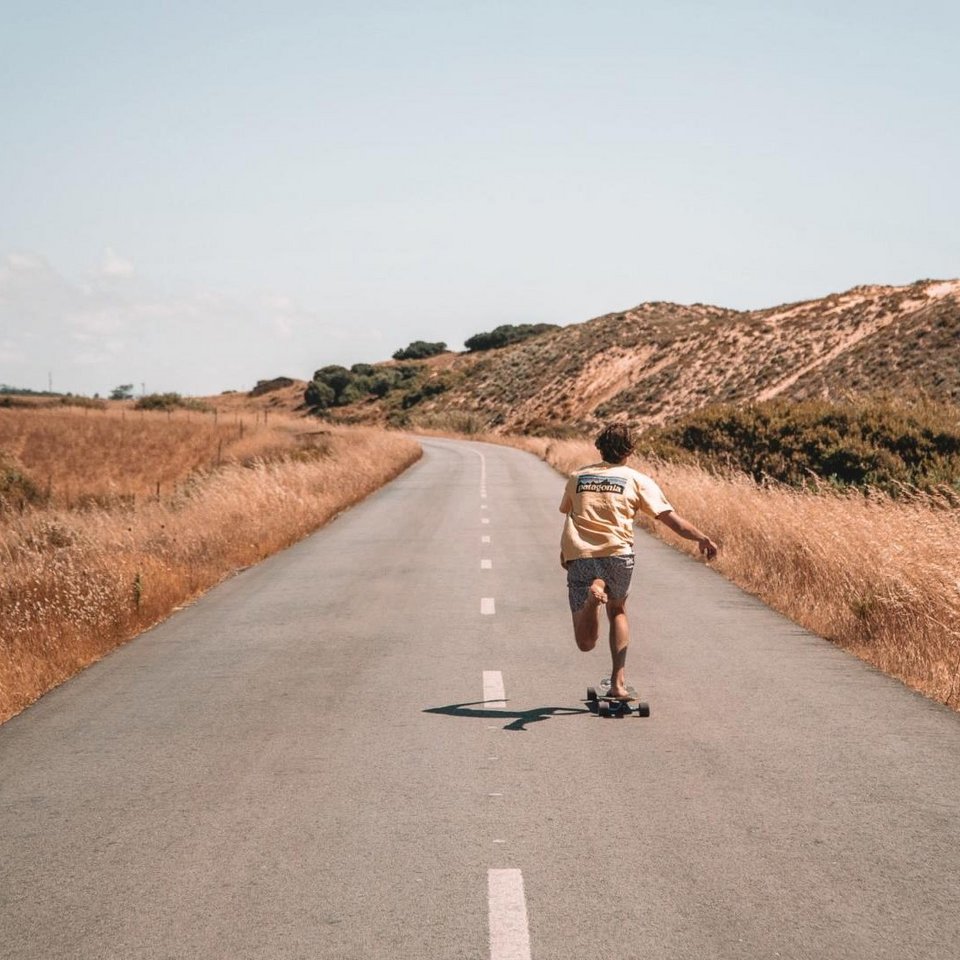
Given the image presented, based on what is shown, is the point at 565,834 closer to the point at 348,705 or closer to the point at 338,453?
the point at 348,705

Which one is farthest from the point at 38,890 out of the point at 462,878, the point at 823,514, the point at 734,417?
the point at 734,417

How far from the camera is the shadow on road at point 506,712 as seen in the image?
287 inches

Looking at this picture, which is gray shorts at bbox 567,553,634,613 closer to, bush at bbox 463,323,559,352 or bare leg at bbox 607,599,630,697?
bare leg at bbox 607,599,630,697

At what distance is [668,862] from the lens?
15.5 ft

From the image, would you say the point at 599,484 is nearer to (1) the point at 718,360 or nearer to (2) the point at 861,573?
(2) the point at 861,573

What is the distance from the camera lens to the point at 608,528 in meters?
7.11

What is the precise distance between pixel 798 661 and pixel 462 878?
17.6ft

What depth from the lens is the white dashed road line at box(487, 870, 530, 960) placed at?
3900 mm

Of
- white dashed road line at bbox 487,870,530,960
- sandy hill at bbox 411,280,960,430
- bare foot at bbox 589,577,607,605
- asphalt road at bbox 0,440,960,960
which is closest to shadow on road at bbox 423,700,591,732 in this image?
asphalt road at bbox 0,440,960,960

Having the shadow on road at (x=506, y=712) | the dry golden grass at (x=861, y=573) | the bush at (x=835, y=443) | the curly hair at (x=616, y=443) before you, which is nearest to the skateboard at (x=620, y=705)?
the shadow on road at (x=506, y=712)

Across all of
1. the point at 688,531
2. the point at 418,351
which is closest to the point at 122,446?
the point at 688,531

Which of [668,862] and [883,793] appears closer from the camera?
[668,862]

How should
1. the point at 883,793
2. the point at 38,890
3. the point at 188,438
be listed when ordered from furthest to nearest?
1. the point at 188,438
2. the point at 883,793
3. the point at 38,890

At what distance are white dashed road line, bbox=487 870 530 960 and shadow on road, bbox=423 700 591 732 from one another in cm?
260
